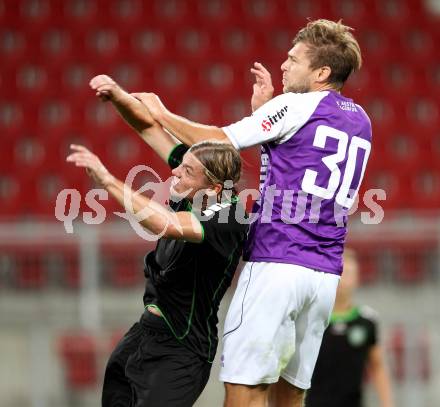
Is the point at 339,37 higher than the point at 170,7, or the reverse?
the point at 170,7

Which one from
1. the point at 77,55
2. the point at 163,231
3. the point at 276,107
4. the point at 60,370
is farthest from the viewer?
the point at 77,55

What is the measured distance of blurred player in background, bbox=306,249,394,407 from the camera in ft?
19.6

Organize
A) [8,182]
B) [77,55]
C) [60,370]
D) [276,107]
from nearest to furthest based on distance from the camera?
[276,107] < [60,370] < [8,182] < [77,55]

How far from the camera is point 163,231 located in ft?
12.0

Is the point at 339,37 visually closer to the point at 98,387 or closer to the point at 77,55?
the point at 98,387

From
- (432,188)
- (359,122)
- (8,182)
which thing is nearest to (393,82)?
(432,188)

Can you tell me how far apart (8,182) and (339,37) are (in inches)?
264

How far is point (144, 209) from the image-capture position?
364 centimetres

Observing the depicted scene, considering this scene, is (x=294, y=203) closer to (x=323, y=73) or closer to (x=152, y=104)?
(x=323, y=73)

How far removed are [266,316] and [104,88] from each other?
1.12 metres

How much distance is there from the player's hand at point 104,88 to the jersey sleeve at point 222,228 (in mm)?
602

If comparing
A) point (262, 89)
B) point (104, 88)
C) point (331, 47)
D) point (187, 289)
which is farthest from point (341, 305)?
point (104, 88)

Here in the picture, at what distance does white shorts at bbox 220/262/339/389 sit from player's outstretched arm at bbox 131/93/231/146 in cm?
56

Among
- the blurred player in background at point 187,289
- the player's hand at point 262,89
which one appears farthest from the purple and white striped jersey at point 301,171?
the player's hand at point 262,89
